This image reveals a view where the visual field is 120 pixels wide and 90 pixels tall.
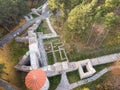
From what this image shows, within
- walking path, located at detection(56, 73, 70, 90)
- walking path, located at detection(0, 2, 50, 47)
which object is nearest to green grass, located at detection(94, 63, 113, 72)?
walking path, located at detection(56, 73, 70, 90)

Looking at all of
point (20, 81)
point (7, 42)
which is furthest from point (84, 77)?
point (7, 42)

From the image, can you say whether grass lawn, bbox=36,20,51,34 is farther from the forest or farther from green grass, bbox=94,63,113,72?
green grass, bbox=94,63,113,72

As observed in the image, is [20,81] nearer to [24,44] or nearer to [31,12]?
[24,44]

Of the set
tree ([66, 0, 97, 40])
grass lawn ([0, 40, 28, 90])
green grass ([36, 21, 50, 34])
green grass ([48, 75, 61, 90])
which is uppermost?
tree ([66, 0, 97, 40])

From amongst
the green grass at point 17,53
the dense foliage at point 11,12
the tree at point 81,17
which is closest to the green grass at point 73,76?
the tree at point 81,17

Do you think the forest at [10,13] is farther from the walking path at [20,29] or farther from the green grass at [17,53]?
the green grass at [17,53]

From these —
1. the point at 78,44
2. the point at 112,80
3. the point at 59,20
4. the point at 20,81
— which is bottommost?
the point at 112,80

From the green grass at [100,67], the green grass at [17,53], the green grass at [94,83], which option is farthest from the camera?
the green grass at [17,53]
